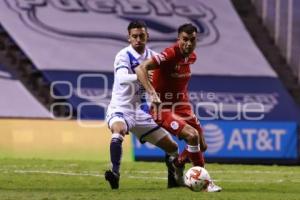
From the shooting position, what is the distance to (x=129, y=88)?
34.1ft

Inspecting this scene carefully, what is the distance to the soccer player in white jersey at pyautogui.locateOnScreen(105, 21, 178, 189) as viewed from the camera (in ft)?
33.2

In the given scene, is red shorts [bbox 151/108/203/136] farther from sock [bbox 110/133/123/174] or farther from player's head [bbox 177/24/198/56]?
player's head [bbox 177/24/198/56]

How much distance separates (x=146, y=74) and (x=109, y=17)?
14947 millimetres

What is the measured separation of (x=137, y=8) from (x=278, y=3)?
3.97 meters

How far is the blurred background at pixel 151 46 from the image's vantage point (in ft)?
73.0

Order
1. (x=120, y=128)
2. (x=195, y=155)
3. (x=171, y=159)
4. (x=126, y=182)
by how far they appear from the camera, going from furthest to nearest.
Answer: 1. (x=126, y=182)
2. (x=171, y=159)
3. (x=120, y=128)
4. (x=195, y=155)

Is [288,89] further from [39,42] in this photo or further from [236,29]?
[39,42]

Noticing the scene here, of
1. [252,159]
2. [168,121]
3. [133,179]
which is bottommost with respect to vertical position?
[252,159]

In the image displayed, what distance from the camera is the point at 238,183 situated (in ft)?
38.9

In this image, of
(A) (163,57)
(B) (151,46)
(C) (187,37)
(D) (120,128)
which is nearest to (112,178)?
(D) (120,128)

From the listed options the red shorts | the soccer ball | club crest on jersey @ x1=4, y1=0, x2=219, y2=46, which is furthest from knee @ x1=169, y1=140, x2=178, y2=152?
club crest on jersey @ x1=4, y1=0, x2=219, y2=46

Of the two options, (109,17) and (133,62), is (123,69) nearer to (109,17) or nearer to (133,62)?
(133,62)

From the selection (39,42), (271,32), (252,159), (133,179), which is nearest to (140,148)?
(252,159)

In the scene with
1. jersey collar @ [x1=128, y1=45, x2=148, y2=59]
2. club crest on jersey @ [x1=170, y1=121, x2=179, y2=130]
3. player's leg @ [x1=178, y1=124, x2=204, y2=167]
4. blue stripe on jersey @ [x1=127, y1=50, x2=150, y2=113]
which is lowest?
player's leg @ [x1=178, y1=124, x2=204, y2=167]
